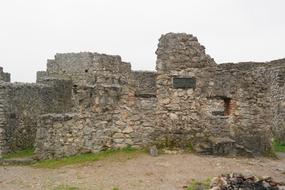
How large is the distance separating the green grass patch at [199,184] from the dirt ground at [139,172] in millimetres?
210

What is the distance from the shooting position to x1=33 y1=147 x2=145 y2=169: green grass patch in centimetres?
1538

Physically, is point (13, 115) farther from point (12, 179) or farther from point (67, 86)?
point (12, 179)

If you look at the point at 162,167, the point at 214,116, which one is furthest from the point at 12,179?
the point at 214,116

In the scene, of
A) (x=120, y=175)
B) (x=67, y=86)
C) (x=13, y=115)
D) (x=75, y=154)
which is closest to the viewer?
(x=120, y=175)

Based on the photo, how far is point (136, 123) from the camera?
16.6 m

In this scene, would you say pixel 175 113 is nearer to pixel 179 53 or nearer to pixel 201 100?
pixel 201 100

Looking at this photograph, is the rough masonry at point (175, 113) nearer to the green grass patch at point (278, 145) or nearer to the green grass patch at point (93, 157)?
the green grass patch at point (93, 157)

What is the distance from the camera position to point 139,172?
13.8 meters

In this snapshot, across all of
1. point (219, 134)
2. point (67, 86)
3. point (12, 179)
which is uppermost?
point (67, 86)

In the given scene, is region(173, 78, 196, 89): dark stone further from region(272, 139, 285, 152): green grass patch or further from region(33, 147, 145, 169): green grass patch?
region(272, 139, 285, 152): green grass patch

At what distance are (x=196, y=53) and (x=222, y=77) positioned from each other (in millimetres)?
1103

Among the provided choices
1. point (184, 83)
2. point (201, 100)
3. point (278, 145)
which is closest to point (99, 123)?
point (184, 83)

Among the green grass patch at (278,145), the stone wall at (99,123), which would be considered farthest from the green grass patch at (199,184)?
the green grass patch at (278,145)

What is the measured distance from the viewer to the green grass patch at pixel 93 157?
1538 centimetres
